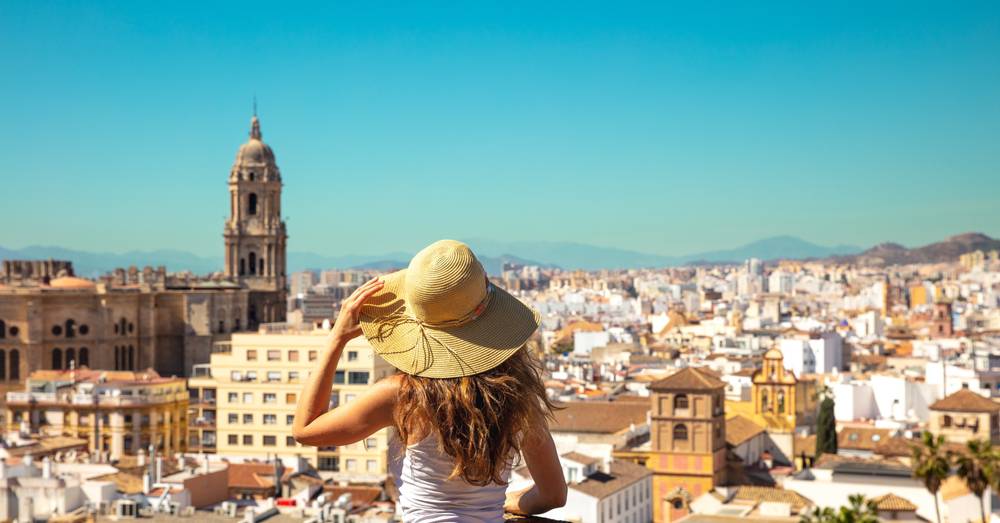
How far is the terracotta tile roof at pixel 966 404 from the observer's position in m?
44.4

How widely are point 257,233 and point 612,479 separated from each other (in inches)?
1440

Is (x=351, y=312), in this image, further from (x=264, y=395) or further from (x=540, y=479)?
(x=264, y=395)

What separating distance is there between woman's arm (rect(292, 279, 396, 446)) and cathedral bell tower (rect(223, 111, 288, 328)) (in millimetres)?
63427

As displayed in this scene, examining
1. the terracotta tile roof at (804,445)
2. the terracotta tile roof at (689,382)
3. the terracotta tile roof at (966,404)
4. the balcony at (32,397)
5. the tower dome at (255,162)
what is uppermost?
the tower dome at (255,162)

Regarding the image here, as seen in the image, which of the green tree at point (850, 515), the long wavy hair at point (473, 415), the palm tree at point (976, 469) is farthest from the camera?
the palm tree at point (976, 469)

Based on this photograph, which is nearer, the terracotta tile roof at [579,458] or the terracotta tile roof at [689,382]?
the terracotta tile roof at [579,458]

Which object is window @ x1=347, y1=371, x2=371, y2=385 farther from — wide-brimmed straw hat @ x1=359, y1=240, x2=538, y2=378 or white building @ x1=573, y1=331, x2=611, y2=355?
white building @ x1=573, y1=331, x2=611, y2=355

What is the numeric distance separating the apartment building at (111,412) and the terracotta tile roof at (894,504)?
1941 cm

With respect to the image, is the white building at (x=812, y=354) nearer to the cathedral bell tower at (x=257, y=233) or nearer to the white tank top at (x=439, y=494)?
the cathedral bell tower at (x=257, y=233)

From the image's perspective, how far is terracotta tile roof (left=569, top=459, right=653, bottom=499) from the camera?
30.9 metres

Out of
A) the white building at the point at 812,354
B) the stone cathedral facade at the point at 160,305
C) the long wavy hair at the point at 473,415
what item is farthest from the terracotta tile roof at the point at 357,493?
the white building at the point at 812,354

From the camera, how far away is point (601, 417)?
4278 cm

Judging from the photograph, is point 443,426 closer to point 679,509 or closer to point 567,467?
point 567,467

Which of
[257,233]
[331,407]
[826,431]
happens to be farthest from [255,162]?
[331,407]
